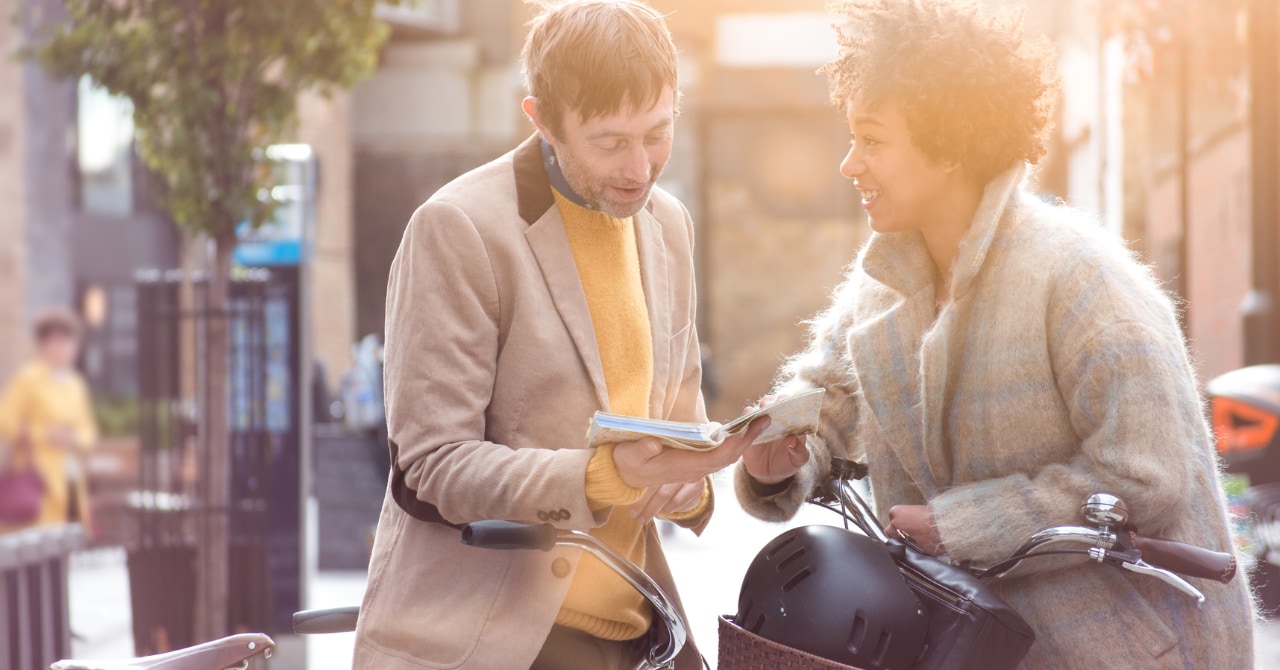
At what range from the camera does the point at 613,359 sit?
2.64 metres

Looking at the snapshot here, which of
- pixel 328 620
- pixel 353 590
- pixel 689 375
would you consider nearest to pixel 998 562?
pixel 689 375

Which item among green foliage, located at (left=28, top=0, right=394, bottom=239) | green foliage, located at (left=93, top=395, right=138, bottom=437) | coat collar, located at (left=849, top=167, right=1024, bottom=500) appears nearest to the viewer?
coat collar, located at (left=849, top=167, right=1024, bottom=500)

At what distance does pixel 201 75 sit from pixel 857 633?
513 cm

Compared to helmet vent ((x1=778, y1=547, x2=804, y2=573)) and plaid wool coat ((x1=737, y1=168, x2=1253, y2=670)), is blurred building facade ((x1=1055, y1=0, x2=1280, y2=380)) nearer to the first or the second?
plaid wool coat ((x1=737, y1=168, x2=1253, y2=670))

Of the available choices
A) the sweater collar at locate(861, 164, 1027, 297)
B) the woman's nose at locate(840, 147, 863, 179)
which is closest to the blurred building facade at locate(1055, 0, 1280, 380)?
the sweater collar at locate(861, 164, 1027, 297)

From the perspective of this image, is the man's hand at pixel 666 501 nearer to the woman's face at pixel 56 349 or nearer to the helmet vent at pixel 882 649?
the helmet vent at pixel 882 649

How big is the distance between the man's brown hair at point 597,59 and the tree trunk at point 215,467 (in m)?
4.57

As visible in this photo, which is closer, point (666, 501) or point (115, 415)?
point (666, 501)

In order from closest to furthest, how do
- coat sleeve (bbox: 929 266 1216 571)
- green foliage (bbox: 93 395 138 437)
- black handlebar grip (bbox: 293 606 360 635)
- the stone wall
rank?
coat sleeve (bbox: 929 266 1216 571) → black handlebar grip (bbox: 293 606 360 635) → the stone wall → green foliage (bbox: 93 395 138 437)

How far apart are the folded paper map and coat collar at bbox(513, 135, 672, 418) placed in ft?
0.98

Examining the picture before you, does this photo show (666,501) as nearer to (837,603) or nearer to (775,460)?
(775,460)

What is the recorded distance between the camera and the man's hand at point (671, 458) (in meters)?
2.30

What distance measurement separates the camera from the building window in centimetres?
1869

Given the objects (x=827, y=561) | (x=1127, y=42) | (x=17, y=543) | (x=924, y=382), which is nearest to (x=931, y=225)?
(x=924, y=382)
